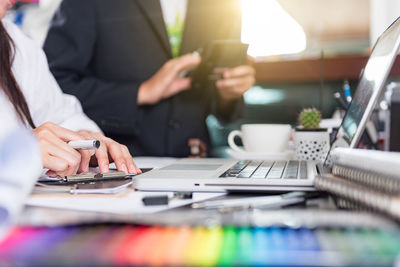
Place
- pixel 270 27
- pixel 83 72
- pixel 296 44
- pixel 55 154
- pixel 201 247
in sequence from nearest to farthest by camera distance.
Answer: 1. pixel 201 247
2. pixel 55 154
3. pixel 83 72
4. pixel 270 27
5. pixel 296 44

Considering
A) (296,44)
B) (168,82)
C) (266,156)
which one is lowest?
(266,156)

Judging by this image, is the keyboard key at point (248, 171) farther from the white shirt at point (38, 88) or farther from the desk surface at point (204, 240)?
the white shirt at point (38, 88)

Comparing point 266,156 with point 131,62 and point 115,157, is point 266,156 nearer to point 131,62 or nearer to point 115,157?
point 115,157

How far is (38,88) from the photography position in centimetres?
99

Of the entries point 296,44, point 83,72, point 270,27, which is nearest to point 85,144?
point 83,72

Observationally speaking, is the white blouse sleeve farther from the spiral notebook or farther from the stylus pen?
the spiral notebook

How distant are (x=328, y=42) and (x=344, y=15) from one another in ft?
0.67

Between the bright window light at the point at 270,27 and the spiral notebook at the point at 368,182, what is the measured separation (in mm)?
1235

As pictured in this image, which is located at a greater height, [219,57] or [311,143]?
[219,57]

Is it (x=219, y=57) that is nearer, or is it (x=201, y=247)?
(x=201, y=247)

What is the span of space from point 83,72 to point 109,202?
0.97 meters

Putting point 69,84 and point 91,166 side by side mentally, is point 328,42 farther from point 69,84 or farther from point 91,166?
point 91,166

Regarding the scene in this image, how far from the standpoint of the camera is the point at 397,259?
22 cm

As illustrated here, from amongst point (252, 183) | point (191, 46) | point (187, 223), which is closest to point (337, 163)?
point (252, 183)
